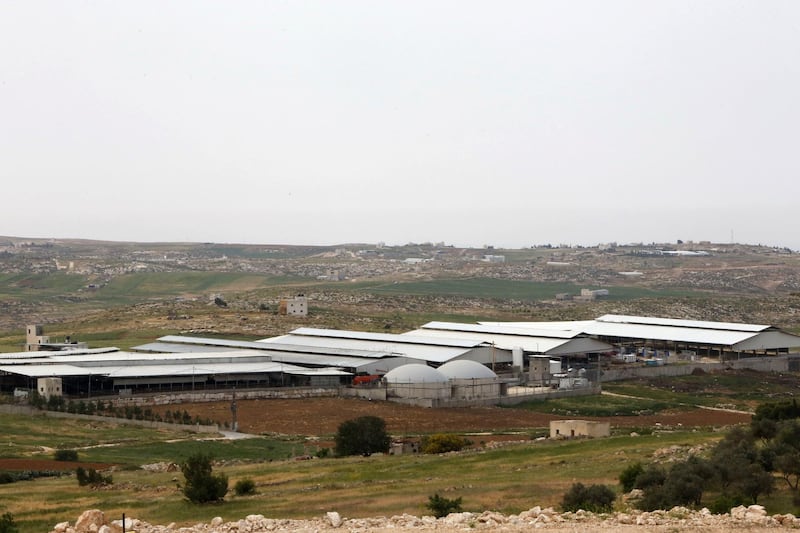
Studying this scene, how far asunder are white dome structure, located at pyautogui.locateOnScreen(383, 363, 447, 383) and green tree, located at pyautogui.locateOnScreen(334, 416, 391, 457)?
24914 mm

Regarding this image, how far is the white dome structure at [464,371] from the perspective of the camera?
73.8 m

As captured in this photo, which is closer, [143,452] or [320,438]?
[143,452]

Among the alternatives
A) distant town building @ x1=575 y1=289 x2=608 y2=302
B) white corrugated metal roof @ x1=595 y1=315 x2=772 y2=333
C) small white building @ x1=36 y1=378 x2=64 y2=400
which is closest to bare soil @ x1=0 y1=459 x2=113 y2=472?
small white building @ x1=36 y1=378 x2=64 y2=400

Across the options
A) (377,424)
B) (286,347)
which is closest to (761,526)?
(377,424)

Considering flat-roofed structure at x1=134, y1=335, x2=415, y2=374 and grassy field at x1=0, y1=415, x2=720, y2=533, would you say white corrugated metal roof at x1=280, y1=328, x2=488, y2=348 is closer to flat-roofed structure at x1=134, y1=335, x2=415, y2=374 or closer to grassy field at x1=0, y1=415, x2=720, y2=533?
flat-roofed structure at x1=134, y1=335, x2=415, y2=374

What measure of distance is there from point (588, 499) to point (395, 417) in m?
35.6

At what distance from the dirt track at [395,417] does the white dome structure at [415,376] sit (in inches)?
94.4

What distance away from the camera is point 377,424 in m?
46.7

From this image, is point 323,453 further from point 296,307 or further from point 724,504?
point 296,307

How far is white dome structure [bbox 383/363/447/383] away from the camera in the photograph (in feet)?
235

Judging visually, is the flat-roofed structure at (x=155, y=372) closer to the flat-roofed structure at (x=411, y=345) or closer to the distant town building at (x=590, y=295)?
the flat-roofed structure at (x=411, y=345)

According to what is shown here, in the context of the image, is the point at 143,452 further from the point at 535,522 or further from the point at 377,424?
the point at 535,522

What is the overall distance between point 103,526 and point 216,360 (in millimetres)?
55336

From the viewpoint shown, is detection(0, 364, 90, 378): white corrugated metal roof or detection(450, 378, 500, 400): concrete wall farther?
detection(450, 378, 500, 400): concrete wall
